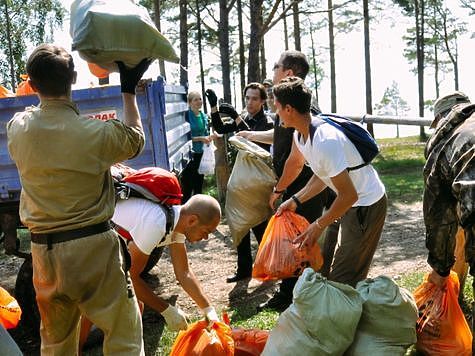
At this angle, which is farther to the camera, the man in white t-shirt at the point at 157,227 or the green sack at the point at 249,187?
the green sack at the point at 249,187

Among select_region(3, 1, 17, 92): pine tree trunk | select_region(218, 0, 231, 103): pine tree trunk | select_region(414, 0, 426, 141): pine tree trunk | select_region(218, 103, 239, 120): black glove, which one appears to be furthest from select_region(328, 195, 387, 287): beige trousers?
select_region(3, 1, 17, 92): pine tree trunk

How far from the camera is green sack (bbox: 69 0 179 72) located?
245 cm

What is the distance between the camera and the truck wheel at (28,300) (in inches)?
181

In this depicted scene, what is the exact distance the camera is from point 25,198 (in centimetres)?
261

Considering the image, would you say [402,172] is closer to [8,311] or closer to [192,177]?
[192,177]

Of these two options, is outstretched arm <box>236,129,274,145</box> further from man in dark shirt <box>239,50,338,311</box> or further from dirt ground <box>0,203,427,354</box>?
dirt ground <box>0,203,427,354</box>

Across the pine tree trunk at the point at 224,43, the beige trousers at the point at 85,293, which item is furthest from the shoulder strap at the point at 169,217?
the pine tree trunk at the point at 224,43

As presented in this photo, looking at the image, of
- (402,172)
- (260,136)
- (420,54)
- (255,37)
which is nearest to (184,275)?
(260,136)

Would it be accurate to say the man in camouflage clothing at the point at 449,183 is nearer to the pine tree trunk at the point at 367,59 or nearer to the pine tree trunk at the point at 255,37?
the pine tree trunk at the point at 255,37

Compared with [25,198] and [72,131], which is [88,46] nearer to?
[72,131]

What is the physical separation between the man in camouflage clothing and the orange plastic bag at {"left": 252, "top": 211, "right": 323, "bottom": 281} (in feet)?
2.41

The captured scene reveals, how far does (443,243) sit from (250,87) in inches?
116

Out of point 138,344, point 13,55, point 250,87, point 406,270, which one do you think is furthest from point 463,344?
point 13,55

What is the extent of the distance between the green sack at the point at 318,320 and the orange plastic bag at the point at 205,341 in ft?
0.74
